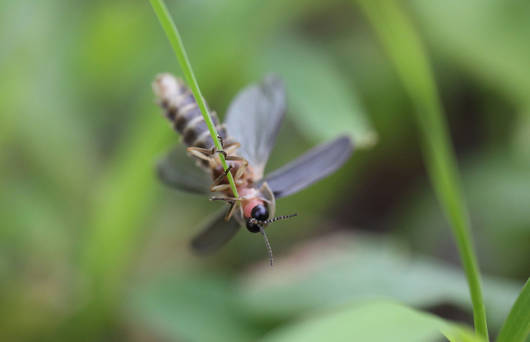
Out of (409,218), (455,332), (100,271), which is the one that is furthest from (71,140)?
(455,332)

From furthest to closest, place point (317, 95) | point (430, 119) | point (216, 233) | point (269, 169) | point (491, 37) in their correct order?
1. point (269, 169)
2. point (491, 37)
3. point (317, 95)
4. point (430, 119)
5. point (216, 233)

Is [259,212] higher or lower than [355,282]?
lower

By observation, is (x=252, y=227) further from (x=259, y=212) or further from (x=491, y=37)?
(x=491, y=37)

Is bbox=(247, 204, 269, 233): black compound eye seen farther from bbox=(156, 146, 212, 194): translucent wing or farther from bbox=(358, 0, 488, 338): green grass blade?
bbox=(358, 0, 488, 338): green grass blade

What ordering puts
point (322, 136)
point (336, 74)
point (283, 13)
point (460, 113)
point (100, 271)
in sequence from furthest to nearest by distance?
1. point (460, 113)
2. point (283, 13)
3. point (336, 74)
4. point (100, 271)
5. point (322, 136)

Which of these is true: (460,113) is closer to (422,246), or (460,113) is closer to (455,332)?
(422,246)

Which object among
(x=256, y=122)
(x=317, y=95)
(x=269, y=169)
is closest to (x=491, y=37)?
(x=317, y=95)
